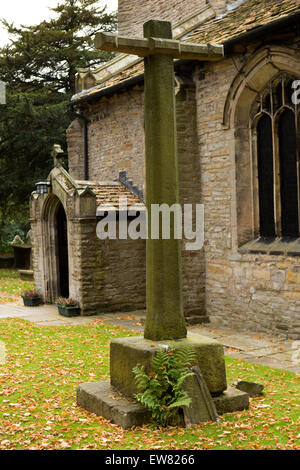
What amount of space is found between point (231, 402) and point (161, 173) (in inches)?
94.7

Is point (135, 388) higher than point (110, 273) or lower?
lower

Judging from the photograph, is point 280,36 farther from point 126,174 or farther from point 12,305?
point 12,305

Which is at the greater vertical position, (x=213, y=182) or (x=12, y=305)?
(x=213, y=182)

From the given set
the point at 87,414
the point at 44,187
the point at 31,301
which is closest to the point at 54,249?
the point at 31,301

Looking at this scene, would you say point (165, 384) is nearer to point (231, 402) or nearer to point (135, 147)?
point (231, 402)

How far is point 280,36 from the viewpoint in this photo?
934 cm

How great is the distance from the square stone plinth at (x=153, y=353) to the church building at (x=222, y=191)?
4419 millimetres

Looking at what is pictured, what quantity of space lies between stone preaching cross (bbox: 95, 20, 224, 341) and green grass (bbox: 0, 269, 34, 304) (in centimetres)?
1094

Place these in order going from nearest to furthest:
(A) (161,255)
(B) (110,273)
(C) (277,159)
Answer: (A) (161,255) → (C) (277,159) → (B) (110,273)

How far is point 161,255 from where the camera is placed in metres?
5.28

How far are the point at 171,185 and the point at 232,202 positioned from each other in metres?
5.47

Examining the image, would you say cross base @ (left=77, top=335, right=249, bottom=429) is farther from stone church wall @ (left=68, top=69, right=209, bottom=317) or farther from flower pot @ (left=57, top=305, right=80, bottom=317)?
flower pot @ (left=57, top=305, right=80, bottom=317)

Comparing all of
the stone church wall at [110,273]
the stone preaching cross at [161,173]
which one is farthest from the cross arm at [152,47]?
the stone church wall at [110,273]

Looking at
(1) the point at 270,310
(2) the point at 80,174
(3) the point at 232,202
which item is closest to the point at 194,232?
(3) the point at 232,202
